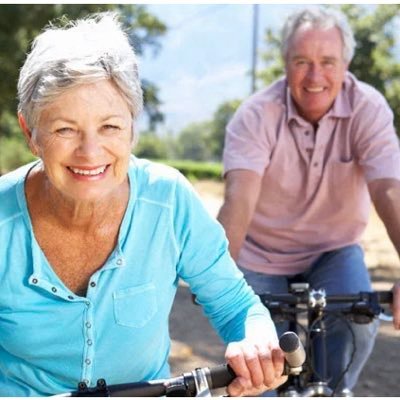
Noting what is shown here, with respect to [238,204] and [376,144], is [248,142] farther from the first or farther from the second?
[376,144]

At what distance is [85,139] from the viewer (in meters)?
2.01

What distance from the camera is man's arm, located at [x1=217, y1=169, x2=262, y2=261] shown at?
305 cm

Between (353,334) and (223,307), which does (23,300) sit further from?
(353,334)

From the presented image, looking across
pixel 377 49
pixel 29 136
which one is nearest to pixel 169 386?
pixel 29 136

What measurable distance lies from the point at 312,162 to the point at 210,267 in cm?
122

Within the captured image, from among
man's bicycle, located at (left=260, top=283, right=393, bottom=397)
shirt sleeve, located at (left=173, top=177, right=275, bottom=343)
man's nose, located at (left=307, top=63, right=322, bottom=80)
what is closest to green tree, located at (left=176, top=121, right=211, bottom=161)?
man's nose, located at (left=307, top=63, right=322, bottom=80)

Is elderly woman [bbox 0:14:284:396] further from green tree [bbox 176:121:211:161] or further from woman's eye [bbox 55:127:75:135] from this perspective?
green tree [bbox 176:121:211:161]

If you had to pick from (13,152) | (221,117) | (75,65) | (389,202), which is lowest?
(389,202)

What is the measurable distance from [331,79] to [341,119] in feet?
0.54

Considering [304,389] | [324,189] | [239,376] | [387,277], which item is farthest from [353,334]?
[387,277]

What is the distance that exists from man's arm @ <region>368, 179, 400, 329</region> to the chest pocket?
1.16m

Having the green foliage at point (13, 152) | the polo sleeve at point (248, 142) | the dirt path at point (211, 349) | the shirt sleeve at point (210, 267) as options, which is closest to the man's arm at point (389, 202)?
the polo sleeve at point (248, 142)

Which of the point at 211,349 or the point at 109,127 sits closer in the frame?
the point at 109,127

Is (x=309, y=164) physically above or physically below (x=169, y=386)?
above
